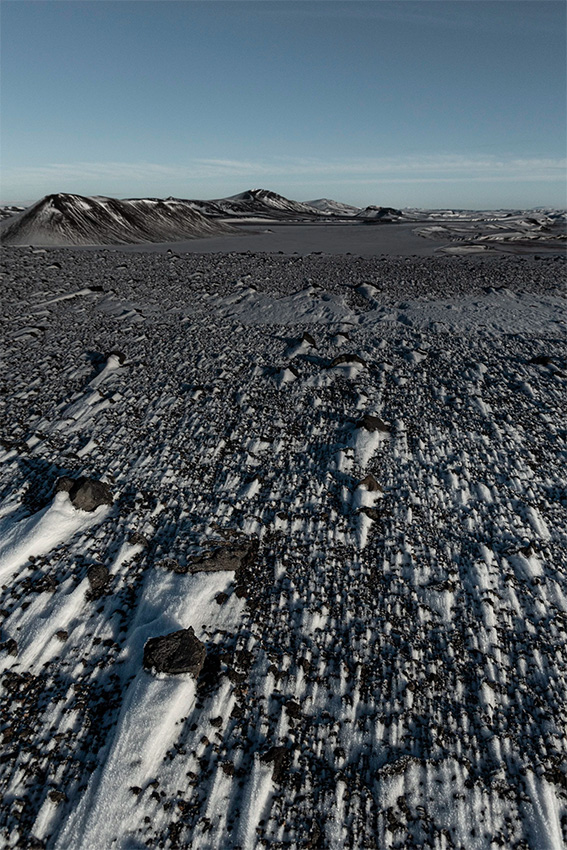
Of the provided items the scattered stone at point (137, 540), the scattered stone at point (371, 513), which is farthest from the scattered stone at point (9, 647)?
the scattered stone at point (371, 513)

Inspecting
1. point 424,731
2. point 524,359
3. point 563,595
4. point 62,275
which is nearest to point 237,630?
point 424,731

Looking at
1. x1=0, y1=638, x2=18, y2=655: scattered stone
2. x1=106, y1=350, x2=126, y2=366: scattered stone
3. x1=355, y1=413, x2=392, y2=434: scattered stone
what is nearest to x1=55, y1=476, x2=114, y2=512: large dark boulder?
x1=0, y1=638, x2=18, y2=655: scattered stone

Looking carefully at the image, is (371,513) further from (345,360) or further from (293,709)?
(345,360)

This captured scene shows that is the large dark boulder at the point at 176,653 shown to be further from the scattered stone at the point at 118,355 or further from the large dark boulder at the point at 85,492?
the scattered stone at the point at 118,355

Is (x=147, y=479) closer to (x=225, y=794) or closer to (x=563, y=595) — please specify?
(x=225, y=794)

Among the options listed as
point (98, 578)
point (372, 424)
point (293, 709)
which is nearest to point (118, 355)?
point (372, 424)
